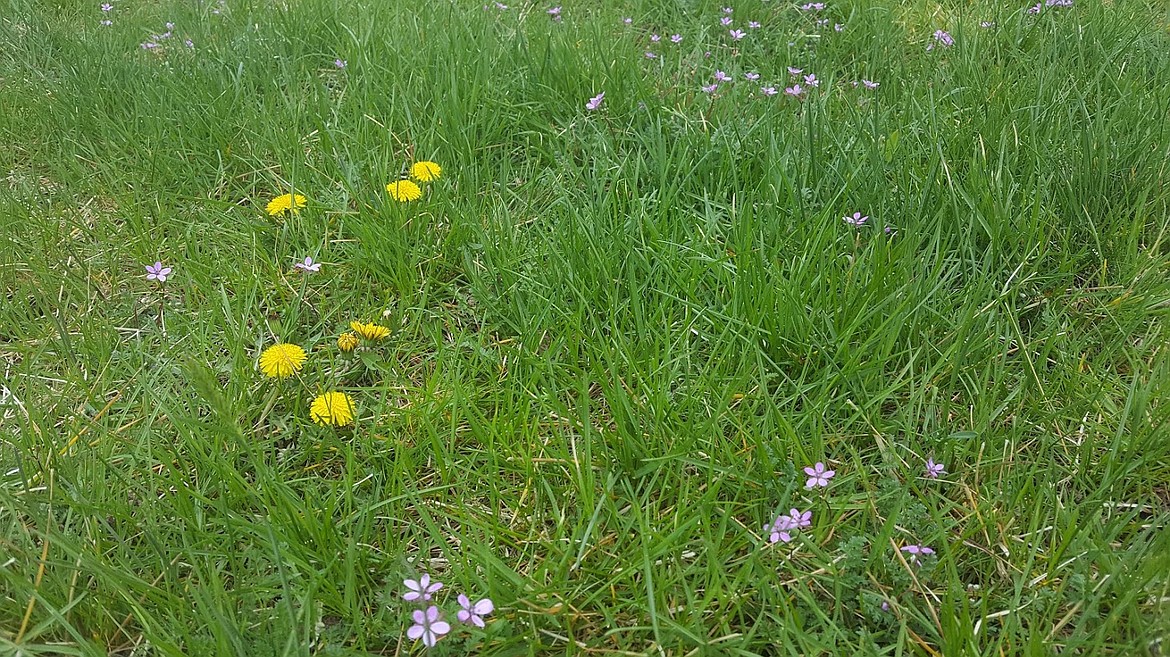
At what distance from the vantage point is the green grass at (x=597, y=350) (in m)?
1.25

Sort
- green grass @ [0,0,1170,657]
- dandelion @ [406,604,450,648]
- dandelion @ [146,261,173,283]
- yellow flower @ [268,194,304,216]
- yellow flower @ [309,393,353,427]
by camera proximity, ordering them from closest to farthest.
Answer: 1. dandelion @ [406,604,450,648]
2. green grass @ [0,0,1170,657]
3. yellow flower @ [309,393,353,427]
4. dandelion @ [146,261,173,283]
5. yellow flower @ [268,194,304,216]

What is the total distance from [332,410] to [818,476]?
0.96 metres

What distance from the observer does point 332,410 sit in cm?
153

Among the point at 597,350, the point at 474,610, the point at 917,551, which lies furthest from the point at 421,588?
the point at 917,551

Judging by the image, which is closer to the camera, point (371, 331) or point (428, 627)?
point (428, 627)

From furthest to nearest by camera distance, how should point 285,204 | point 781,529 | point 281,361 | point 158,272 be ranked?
1. point 285,204
2. point 158,272
3. point 281,361
4. point 781,529

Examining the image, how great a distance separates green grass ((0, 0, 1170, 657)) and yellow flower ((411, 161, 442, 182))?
43mm

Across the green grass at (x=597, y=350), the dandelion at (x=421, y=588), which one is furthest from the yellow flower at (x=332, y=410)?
the dandelion at (x=421, y=588)

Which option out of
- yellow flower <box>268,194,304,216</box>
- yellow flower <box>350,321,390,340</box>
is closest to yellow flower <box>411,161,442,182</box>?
yellow flower <box>268,194,304,216</box>

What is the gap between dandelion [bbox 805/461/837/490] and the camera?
1.32m

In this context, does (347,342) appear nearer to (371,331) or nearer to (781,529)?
(371,331)

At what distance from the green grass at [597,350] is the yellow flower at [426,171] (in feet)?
0.14

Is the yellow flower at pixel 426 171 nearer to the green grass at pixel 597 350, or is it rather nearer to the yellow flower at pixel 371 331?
the green grass at pixel 597 350

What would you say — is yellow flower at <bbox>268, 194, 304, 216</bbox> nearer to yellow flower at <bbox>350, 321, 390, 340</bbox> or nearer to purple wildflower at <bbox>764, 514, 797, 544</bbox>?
yellow flower at <bbox>350, 321, 390, 340</bbox>
